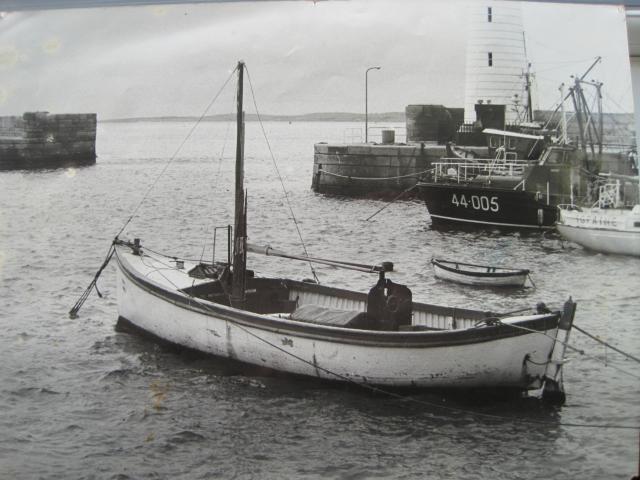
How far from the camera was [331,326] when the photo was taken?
250 inches

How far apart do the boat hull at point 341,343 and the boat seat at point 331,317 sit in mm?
135

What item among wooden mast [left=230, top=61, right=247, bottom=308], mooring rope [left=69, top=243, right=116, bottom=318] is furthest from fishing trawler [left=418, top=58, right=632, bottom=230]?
mooring rope [left=69, top=243, right=116, bottom=318]

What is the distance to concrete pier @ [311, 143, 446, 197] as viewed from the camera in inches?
228

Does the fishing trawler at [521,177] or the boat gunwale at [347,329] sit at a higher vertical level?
the fishing trawler at [521,177]

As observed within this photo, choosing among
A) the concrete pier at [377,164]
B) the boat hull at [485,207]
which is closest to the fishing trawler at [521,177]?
the boat hull at [485,207]

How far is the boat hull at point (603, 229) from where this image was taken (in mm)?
5332

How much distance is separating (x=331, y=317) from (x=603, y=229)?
223cm

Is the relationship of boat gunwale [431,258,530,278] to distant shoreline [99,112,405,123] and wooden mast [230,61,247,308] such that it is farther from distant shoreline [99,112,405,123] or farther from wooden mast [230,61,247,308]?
wooden mast [230,61,247,308]

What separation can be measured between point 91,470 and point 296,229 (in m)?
2.12

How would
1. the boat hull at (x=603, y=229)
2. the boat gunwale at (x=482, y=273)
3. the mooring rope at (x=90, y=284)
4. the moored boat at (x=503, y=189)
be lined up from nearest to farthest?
the boat hull at (x=603, y=229)
the moored boat at (x=503, y=189)
the boat gunwale at (x=482, y=273)
the mooring rope at (x=90, y=284)

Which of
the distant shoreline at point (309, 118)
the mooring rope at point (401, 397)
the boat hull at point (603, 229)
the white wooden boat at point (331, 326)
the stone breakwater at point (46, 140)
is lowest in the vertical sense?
the mooring rope at point (401, 397)

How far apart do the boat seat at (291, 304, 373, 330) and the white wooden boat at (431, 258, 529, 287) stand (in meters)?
0.83

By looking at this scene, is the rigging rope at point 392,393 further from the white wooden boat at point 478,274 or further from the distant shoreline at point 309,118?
the distant shoreline at point 309,118

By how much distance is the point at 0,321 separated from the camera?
19.3ft
